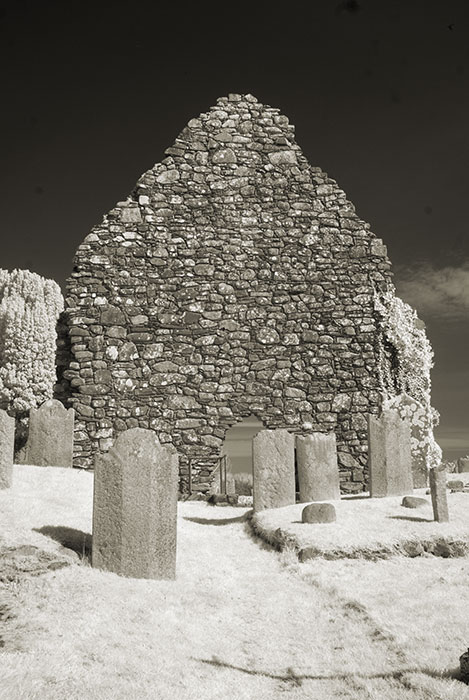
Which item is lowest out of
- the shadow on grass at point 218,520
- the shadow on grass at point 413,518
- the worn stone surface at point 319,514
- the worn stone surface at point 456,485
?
the shadow on grass at point 218,520

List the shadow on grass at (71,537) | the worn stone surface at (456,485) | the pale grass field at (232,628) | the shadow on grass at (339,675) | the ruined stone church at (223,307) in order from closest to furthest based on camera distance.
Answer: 1. the pale grass field at (232,628)
2. the shadow on grass at (339,675)
3. the shadow on grass at (71,537)
4. the worn stone surface at (456,485)
5. the ruined stone church at (223,307)

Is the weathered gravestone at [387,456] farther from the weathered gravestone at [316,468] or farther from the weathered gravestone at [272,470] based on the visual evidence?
the weathered gravestone at [272,470]

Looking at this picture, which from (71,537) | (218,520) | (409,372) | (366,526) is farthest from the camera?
(409,372)

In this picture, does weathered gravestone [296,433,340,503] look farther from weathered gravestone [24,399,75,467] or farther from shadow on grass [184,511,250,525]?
weathered gravestone [24,399,75,467]

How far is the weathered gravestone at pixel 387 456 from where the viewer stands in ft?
36.2

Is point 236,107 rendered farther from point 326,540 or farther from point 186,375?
point 326,540

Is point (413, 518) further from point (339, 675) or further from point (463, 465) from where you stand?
point (463, 465)

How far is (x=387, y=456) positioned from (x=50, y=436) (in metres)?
6.12

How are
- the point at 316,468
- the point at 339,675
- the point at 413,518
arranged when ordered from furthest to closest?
the point at 316,468, the point at 413,518, the point at 339,675

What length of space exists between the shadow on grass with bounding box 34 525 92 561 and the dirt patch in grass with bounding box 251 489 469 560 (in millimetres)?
2630

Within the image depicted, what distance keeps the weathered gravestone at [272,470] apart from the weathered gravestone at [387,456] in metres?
1.61

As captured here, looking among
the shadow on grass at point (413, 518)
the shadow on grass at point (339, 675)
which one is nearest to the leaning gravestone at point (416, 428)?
the shadow on grass at point (413, 518)

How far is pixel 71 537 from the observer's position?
6.55 meters

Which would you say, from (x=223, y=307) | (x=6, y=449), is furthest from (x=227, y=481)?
(x=6, y=449)
